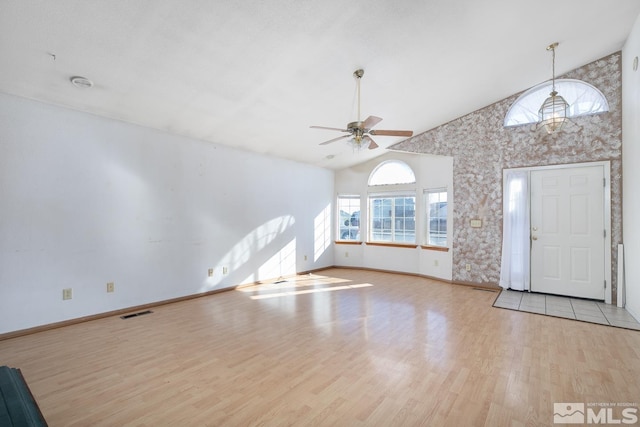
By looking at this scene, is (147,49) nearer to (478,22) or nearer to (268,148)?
(268,148)

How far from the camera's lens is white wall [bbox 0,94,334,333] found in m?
3.35

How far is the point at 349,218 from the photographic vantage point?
7.93m

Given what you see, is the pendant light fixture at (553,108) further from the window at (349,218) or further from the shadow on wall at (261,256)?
the shadow on wall at (261,256)

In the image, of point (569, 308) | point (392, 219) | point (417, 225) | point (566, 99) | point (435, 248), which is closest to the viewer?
point (569, 308)

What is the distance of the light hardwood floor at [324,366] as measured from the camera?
2012 millimetres

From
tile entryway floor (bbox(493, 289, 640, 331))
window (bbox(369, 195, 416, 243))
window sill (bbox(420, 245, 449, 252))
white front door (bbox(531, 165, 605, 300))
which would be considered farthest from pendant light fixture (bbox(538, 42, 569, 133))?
window (bbox(369, 195, 416, 243))

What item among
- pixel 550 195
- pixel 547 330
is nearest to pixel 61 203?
pixel 547 330

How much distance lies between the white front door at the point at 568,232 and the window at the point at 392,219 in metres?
2.38

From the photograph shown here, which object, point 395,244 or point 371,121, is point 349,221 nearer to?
point 395,244

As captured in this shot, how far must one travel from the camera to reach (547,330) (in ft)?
11.5

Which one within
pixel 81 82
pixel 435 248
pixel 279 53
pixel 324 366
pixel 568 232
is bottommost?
pixel 324 366

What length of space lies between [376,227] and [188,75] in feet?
17.8

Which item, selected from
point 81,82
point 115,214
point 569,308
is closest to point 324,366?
point 115,214

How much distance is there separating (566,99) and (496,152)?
1277 mm
